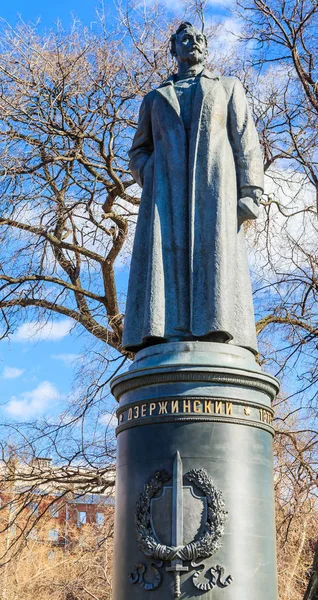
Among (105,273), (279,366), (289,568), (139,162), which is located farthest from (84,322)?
(139,162)

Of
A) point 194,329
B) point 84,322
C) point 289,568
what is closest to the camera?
point 194,329

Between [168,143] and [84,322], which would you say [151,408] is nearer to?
[168,143]

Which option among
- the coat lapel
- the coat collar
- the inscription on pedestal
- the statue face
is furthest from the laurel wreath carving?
the statue face

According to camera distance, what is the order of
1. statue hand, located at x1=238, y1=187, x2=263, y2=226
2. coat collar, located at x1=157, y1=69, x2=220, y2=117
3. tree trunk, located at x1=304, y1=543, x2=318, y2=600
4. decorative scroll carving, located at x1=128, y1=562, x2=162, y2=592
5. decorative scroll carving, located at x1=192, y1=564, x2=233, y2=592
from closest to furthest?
decorative scroll carving, located at x1=192, y1=564, x2=233, y2=592
decorative scroll carving, located at x1=128, y1=562, x2=162, y2=592
statue hand, located at x1=238, y1=187, x2=263, y2=226
coat collar, located at x1=157, y1=69, x2=220, y2=117
tree trunk, located at x1=304, y1=543, x2=318, y2=600

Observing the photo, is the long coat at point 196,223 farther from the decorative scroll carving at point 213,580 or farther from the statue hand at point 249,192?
the decorative scroll carving at point 213,580

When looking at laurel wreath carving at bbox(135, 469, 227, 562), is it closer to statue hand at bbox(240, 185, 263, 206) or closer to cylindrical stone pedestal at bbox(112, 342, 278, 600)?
cylindrical stone pedestal at bbox(112, 342, 278, 600)

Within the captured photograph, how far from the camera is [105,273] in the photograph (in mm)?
16500

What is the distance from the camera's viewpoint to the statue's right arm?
7367mm

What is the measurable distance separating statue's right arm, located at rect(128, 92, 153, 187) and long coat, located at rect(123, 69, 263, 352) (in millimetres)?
45

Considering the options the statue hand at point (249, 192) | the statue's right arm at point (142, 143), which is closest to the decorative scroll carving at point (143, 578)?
the statue hand at point (249, 192)

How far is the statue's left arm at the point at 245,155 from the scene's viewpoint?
22.8 ft

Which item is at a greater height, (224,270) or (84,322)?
(84,322)

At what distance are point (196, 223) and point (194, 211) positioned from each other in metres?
0.10

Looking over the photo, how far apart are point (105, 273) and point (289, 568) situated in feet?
24.7
